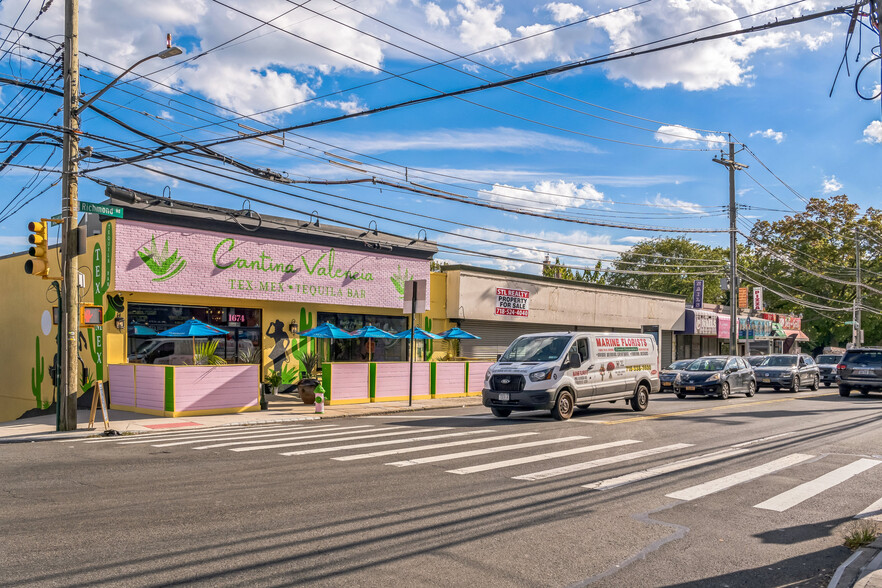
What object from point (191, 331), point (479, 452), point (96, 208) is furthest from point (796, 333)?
point (96, 208)

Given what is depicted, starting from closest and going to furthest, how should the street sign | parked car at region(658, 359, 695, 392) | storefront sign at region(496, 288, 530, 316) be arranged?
the street sign → parked car at region(658, 359, 695, 392) → storefront sign at region(496, 288, 530, 316)

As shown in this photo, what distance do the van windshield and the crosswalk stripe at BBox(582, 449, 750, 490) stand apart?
556 centimetres

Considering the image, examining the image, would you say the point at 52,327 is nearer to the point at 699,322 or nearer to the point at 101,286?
the point at 101,286

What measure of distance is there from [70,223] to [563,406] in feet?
38.7

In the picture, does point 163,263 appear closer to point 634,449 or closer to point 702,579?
point 634,449

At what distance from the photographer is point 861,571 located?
5.58m

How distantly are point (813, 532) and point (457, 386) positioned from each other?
18677 millimetres

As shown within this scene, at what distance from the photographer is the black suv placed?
26.4m

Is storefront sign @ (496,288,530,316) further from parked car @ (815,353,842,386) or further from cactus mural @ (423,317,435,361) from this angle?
parked car @ (815,353,842,386)

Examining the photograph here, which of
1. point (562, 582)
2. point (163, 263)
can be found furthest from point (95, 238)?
point (562, 582)

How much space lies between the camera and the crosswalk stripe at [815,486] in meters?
8.30

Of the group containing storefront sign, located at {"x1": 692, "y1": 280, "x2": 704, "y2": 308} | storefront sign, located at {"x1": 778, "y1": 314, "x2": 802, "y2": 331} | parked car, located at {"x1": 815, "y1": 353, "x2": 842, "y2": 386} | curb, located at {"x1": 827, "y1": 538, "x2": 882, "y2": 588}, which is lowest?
parked car, located at {"x1": 815, "y1": 353, "x2": 842, "y2": 386}

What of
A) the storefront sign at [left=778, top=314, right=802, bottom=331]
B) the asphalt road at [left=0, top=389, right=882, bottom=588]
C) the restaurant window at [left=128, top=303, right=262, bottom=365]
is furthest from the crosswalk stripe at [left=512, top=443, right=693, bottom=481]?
the storefront sign at [left=778, top=314, right=802, bottom=331]

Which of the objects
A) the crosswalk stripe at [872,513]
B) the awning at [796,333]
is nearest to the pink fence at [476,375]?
the crosswalk stripe at [872,513]
